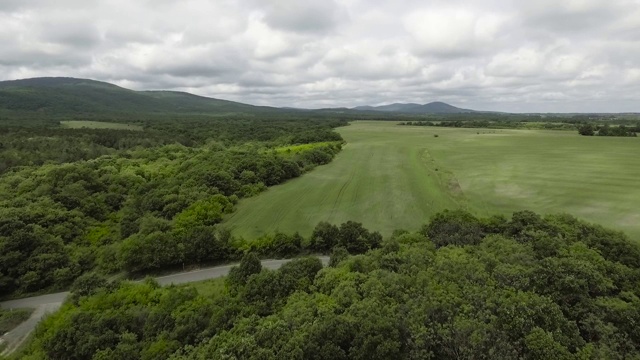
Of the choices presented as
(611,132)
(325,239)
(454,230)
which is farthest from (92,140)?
(611,132)

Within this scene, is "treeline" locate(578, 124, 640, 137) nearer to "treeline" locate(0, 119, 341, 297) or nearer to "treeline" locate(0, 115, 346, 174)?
"treeline" locate(0, 115, 346, 174)

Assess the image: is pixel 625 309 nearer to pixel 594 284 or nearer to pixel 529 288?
pixel 594 284

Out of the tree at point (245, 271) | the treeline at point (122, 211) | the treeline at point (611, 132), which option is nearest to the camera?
the tree at point (245, 271)

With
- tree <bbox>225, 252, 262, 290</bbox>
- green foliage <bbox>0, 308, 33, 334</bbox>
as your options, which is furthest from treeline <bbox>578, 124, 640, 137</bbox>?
green foliage <bbox>0, 308, 33, 334</bbox>

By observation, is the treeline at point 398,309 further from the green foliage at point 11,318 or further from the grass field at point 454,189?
the grass field at point 454,189

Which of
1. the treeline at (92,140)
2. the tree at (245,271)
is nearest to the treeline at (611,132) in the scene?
the treeline at (92,140)

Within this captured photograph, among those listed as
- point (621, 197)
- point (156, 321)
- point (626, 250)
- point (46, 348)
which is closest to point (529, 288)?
point (626, 250)
